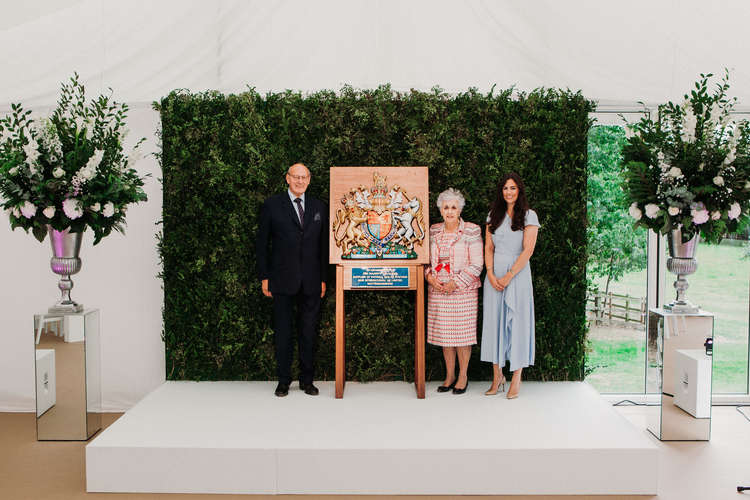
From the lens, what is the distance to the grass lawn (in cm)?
595

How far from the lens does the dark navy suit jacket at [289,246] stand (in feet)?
15.7

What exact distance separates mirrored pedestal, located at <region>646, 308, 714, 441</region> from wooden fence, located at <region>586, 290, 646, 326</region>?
115 centimetres

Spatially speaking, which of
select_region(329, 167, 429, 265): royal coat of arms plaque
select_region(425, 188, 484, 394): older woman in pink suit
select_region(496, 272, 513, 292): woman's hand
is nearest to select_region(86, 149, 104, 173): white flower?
select_region(329, 167, 429, 265): royal coat of arms plaque

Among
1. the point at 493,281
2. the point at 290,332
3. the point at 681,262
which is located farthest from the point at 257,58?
the point at 681,262

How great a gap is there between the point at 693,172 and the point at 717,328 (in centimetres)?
223

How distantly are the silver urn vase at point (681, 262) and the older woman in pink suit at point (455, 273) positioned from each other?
164cm

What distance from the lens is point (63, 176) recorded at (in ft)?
15.1

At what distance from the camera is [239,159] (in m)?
5.20

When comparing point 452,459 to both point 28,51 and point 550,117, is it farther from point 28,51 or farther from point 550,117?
point 28,51

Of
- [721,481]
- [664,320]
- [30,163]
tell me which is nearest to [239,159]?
[30,163]

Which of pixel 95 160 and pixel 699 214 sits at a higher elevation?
pixel 95 160

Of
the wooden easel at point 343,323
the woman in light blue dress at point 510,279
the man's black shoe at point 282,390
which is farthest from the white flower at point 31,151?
the woman in light blue dress at point 510,279

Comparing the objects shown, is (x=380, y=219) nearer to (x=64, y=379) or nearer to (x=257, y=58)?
(x=257, y=58)

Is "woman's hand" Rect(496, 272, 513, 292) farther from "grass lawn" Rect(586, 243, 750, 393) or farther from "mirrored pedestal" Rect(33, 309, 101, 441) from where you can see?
"mirrored pedestal" Rect(33, 309, 101, 441)
